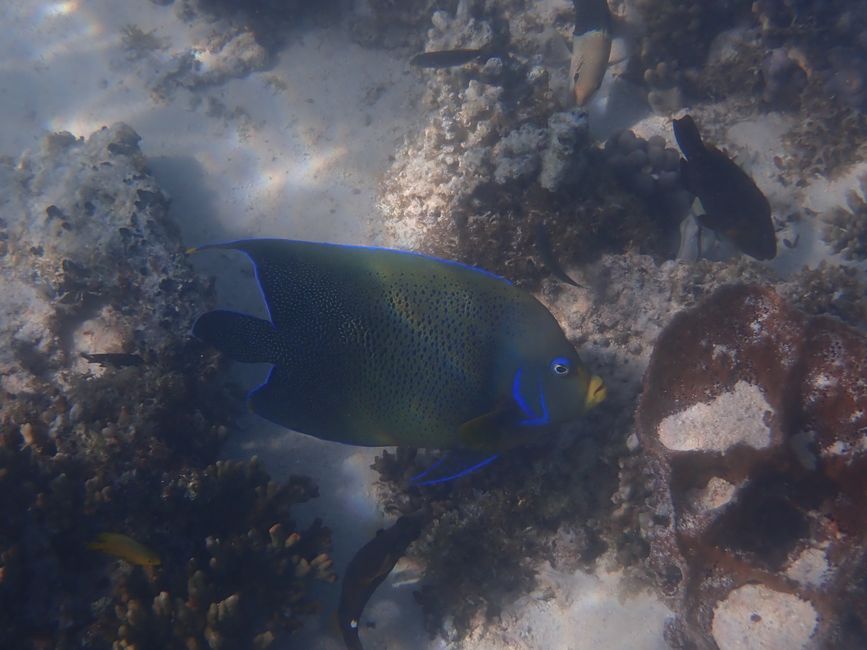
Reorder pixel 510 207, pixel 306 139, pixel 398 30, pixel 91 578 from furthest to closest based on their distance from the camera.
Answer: pixel 398 30 → pixel 306 139 → pixel 510 207 → pixel 91 578

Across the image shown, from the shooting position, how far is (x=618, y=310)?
4.11 meters

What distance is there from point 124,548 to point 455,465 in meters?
2.08

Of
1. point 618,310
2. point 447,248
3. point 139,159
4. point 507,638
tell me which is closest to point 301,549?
point 507,638

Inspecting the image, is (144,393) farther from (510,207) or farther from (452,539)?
(510,207)

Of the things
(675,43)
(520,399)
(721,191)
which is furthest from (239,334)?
(675,43)

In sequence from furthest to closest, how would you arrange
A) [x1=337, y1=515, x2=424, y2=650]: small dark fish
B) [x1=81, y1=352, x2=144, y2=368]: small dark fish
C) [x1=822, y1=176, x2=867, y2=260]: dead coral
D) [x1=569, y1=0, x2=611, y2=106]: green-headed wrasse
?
[x1=569, y1=0, x2=611, y2=106]: green-headed wrasse, [x1=822, y1=176, x2=867, y2=260]: dead coral, [x1=81, y1=352, x2=144, y2=368]: small dark fish, [x1=337, y1=515, x2=424, y2=650]: small dark fish

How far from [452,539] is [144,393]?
264 centimetres

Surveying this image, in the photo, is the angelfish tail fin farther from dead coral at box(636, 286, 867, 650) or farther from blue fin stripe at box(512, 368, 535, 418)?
dead coral at box(636, 286, 867, 650)

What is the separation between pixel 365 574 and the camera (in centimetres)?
352

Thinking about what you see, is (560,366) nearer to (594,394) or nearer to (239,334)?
(594,394)

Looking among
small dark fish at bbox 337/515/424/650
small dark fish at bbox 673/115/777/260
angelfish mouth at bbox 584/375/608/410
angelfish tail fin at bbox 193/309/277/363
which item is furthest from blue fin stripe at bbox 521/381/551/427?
small dark fish at bbox 673/115/777/260

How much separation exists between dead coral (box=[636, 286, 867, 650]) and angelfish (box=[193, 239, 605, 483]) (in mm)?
1183

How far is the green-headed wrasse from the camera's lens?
5859mm

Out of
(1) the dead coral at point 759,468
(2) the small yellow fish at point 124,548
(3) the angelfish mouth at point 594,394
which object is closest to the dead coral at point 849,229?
(1) the dead coral at point 759,468
